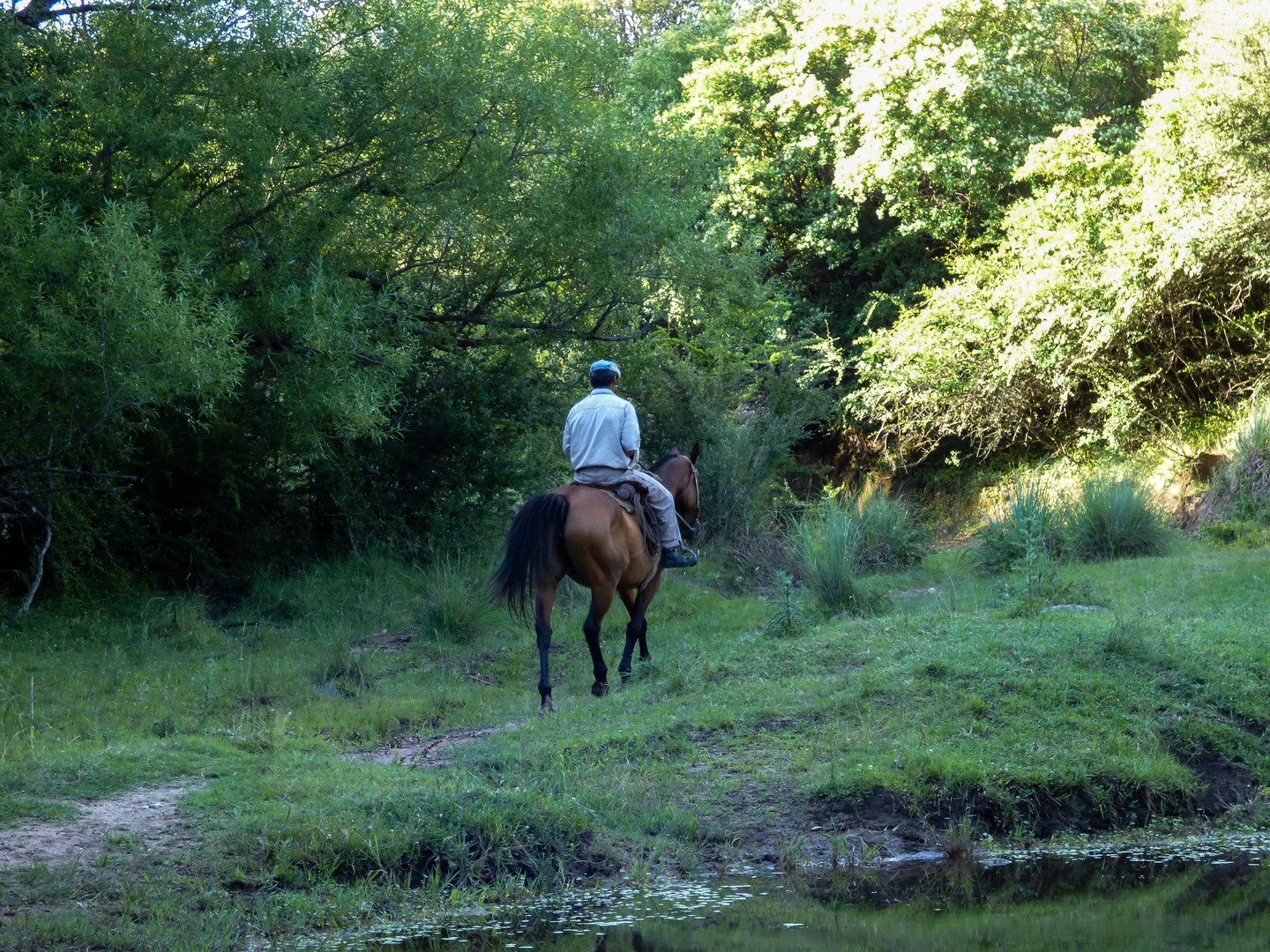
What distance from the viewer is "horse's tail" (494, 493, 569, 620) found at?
944 centimetres

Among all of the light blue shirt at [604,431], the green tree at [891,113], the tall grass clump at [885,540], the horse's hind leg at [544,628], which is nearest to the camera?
the horse's hind leg at [544,628]

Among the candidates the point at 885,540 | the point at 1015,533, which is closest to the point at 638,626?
the point at 1015,533

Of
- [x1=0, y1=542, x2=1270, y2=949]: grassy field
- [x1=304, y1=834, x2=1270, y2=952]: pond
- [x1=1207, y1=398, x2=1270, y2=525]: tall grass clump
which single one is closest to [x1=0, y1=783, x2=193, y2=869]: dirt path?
[x1=0, y1=542, x2=1270, y2=949]: grassy field

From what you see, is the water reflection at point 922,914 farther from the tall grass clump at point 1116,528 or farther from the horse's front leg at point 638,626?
the tall grass clump at point 1116,528

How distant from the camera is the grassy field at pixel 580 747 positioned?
208 inches

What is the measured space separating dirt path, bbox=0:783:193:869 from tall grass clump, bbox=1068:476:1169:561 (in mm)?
11697

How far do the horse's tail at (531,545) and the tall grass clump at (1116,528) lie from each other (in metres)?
7.92

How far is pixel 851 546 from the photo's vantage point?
41.0 ft

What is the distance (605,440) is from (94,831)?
5339 millimetres

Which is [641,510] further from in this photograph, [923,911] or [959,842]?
[923,911]

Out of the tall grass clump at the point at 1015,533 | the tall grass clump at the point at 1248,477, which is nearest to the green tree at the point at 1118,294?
the tall grass clump at the point at 1248,477

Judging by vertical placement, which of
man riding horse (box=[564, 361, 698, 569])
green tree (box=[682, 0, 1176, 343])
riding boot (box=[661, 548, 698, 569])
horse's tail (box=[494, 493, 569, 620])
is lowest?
riding boot (box=[661, 548, 698, 569])

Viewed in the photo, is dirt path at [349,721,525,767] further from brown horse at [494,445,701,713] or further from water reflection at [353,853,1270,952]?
water reflection at [353,853,1270,952]

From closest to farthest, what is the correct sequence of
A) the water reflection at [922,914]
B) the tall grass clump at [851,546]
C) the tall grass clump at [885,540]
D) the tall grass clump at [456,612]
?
the water reflection at [922,914] < the tall grass clump at [851,546] < the tall grass clump at [456,612] < the tall grass clump at [885,540]
